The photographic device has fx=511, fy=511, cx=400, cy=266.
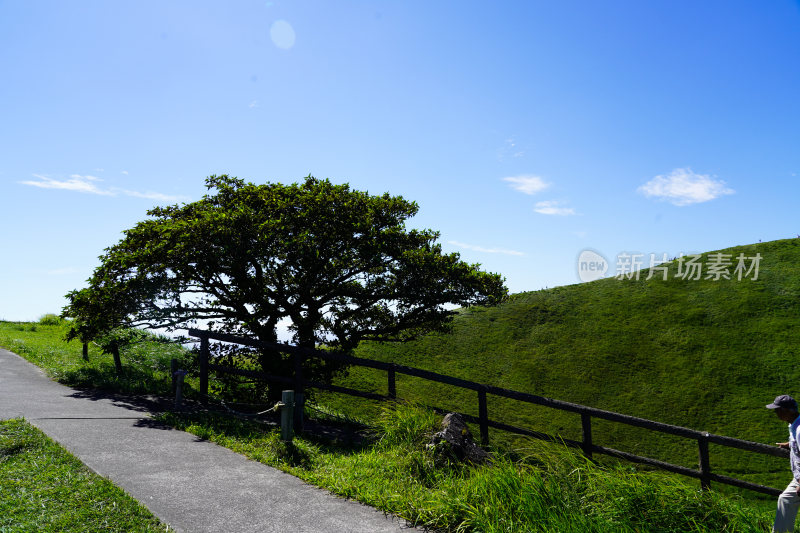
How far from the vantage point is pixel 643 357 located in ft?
89.4

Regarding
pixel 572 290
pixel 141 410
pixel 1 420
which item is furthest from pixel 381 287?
pixel 572 290

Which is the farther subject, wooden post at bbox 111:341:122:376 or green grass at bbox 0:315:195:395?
wooden post at bbox 111:341:122:376

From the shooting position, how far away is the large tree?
521 inches

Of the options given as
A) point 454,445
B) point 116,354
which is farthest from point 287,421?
point 116,354

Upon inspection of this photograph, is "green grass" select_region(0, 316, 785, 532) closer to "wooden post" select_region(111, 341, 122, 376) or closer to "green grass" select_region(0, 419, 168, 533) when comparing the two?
"green grass" select_region(0, 419, 168, 533)

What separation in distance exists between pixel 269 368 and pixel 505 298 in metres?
7.29

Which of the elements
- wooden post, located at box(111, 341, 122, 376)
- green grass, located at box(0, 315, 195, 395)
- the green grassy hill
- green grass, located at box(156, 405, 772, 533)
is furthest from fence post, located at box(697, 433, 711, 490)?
wooden post, located at box(111, 341, 122, 376)

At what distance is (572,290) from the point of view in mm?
34406

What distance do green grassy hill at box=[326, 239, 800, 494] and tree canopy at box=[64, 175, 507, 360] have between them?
9.04 metres

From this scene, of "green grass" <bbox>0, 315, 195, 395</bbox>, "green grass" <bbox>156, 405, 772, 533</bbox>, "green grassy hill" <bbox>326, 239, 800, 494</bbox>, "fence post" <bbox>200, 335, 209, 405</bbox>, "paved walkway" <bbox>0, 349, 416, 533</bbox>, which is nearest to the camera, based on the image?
"green grass" <bbox>156, 405, 772, 533</bbox>

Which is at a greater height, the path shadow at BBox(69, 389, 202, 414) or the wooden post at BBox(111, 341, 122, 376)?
the wooden post at BBox(111, 341, 122, 376)

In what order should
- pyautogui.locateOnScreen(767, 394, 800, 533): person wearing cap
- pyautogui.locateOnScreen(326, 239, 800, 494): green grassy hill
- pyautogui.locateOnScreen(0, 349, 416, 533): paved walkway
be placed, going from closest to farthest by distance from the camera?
pyautogui.locateOnScreen(0, 349, 416, 533): paved walkway
pyautogui.locateOnScreen(767, 394, 800, 533): person wearing cap
pyautogui.locateOnScreen(326, 239, 800, 494): green grassy hill

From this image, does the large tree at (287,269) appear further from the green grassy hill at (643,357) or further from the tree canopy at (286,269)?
the green grassy hill at (643,357)

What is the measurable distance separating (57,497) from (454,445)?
16.3 feet
